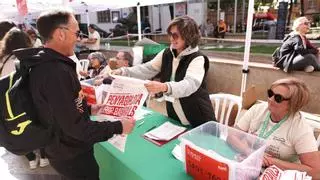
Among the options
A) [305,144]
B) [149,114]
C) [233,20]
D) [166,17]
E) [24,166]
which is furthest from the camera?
[166,17]

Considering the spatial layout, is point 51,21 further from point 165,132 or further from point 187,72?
point 165,132

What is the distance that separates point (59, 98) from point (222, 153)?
0.83m

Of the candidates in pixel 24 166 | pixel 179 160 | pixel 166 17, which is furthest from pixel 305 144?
pixel 166 17

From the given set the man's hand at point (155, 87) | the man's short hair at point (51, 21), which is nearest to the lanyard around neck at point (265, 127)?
the man's hand at point (155, 87)

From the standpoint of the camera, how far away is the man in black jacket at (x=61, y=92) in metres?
1.09

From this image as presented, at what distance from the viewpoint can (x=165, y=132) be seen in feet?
5.81

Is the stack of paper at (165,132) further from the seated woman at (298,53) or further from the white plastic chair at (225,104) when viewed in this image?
the seated woman at (298,53)

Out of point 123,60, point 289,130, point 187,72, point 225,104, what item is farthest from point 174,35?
point 123,60

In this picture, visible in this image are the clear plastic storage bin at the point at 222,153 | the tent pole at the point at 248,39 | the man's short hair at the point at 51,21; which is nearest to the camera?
the clear plastic storage bin at the point at 222,153

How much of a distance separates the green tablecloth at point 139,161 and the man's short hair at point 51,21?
0.77 metres

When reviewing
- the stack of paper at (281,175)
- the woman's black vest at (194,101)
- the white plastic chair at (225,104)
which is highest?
the woman's black vest at (194,101)

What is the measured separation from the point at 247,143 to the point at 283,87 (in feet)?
1.34

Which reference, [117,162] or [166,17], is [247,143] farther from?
[166,17]

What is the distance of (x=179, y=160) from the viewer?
1.41 m
